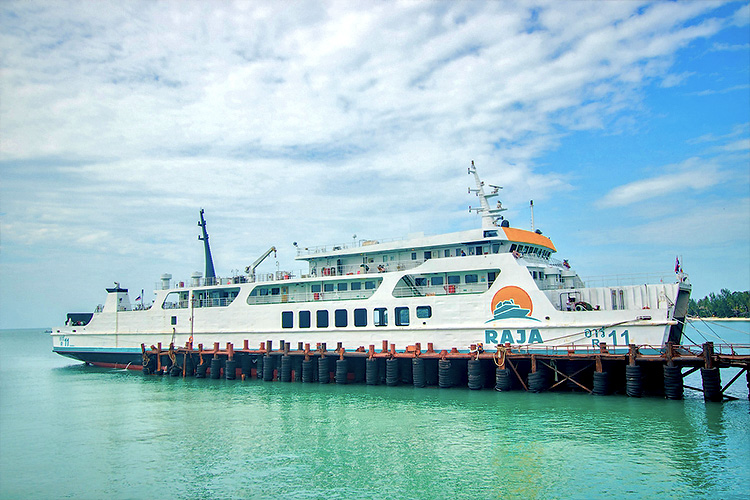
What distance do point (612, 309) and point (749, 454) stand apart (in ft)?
28.4

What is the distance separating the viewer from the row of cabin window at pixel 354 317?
27234 millimetres

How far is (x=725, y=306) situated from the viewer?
11744 cm

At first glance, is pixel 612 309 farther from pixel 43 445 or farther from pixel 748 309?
pixel 748 309

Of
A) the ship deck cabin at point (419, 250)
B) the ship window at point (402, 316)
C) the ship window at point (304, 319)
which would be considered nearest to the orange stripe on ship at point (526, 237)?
the ship deck cabin at point (419, 250)

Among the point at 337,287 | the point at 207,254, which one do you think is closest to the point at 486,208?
the point at 337,287

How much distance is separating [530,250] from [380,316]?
8545mm

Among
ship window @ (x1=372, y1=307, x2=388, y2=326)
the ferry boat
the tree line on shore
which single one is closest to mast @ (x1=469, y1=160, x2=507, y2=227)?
the ferry boat

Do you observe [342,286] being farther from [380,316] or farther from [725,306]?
[725,306]

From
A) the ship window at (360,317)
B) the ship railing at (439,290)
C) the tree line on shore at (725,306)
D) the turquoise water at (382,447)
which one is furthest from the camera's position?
the tree line on shore at (725,306)

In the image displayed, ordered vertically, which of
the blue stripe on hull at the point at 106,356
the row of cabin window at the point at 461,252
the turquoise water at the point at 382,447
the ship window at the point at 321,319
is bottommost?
the turquoise water at the point at 382,447

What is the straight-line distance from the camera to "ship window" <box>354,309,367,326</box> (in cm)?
2855

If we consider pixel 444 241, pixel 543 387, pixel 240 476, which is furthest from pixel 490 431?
pixel 444 241

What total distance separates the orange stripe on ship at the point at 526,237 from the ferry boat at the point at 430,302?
0.08m

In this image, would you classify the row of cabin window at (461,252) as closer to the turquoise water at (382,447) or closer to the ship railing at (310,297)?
→ the ship railing at (310,297)
